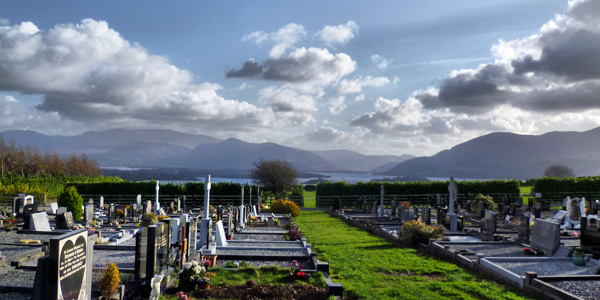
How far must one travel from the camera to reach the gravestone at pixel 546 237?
439 inches

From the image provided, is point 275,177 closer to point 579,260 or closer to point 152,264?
point 579,260

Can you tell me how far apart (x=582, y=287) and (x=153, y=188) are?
103 ft

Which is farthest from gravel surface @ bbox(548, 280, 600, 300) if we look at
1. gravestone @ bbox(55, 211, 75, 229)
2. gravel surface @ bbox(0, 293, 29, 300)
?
gravestone @ bbox(55, 211, 75, 229)

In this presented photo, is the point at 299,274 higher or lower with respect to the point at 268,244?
higher

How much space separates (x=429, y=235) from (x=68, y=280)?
11.2 metres

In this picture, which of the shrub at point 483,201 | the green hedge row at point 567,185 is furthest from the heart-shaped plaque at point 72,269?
the green hedge row at point 567,185

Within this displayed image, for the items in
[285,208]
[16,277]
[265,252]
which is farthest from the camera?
[285,208]

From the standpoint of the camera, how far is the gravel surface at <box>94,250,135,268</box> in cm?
954

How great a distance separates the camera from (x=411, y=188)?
3422 cm

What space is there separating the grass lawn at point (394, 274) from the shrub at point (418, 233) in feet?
1.82

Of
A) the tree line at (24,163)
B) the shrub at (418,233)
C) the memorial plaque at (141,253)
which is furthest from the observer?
the tree line at (24,163)

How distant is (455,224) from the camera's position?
57.4 ft

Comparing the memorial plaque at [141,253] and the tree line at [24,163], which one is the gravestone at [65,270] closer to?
the memorial plaque at [141,253]

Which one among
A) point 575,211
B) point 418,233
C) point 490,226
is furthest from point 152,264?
point 575,211
